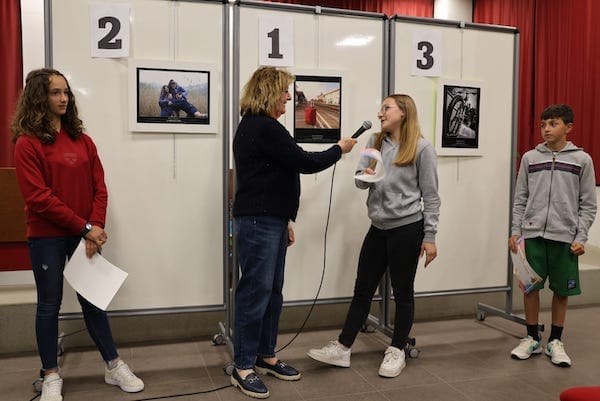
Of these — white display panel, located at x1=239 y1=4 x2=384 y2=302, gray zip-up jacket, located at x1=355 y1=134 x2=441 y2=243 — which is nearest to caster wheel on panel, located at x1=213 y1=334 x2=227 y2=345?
white display panel, located at x1=239 y1=4 x2=384 y2=302

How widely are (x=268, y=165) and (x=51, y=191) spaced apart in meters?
0.90

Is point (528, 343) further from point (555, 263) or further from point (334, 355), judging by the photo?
point (334, 355)

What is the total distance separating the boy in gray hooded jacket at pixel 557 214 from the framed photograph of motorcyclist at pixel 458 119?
47 centimetres

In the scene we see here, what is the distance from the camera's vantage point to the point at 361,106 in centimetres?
314

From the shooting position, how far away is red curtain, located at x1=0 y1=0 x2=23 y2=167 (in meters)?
5.14

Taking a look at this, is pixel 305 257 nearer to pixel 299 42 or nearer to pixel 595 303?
pixel 299 42

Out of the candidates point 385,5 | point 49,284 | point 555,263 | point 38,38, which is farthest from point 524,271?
point 38,38

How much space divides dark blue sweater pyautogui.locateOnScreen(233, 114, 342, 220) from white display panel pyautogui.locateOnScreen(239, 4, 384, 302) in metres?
0.68

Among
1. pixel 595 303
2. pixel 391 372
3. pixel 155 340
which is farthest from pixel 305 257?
pixel 595 303

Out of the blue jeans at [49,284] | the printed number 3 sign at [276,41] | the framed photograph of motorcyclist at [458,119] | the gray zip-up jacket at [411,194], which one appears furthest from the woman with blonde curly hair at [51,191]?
the framed photograph of motorcyclist at [458,119]

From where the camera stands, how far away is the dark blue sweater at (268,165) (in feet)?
7.46

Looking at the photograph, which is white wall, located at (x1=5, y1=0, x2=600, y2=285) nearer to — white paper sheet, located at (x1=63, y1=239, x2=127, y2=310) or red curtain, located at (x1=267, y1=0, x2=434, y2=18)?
red curtain, located at (x1=267, y1=0, x2=434, y2=18)

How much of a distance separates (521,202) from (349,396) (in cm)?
149

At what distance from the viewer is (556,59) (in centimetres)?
533
